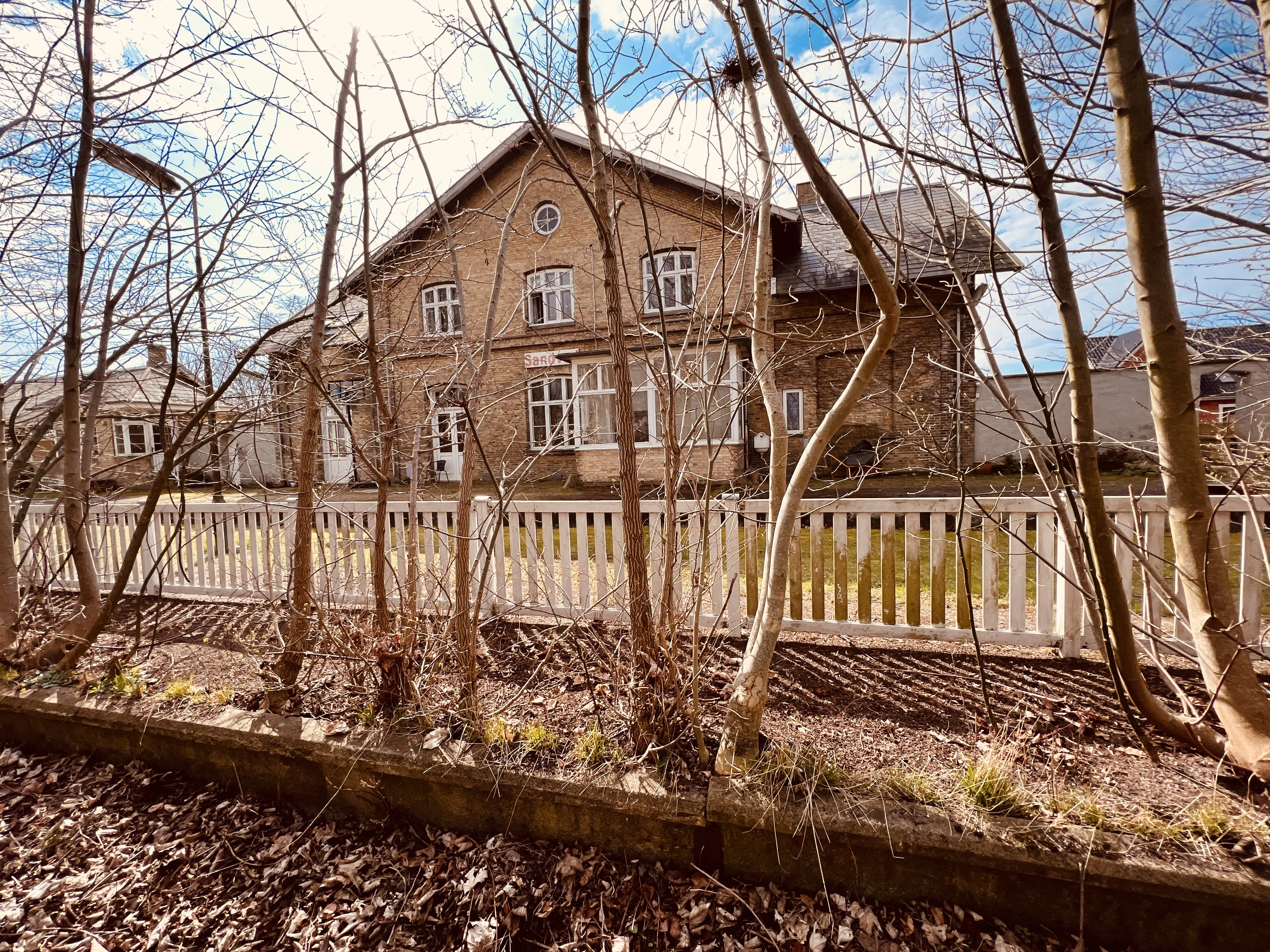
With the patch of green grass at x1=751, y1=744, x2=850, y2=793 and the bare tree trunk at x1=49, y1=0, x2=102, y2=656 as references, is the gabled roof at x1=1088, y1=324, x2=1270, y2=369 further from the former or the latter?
the bare tree trunk at x1=49, y1=0, x2=102, y2=656

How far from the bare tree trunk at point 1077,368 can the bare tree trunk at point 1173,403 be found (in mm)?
157

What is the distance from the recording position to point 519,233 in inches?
108

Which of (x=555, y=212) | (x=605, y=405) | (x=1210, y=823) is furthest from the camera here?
(x=605, y=405)

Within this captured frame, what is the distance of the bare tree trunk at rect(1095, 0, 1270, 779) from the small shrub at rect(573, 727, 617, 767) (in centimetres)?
189

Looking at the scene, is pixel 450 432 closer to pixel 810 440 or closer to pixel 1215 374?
pixel 810 440

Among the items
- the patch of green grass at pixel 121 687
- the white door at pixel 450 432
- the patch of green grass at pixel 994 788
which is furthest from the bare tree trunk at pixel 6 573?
the patch of green grass at pixel 994 788

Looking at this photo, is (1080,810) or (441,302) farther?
(441,302)

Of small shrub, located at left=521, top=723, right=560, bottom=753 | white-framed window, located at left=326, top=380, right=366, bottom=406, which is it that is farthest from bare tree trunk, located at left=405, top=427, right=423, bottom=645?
small shrub, located at left=521, top=723, right=560, bottom=753

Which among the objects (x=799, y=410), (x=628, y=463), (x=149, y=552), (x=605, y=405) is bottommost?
(x=149, y=552)

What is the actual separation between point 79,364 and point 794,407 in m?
11.8

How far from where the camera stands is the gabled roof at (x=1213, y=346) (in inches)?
100

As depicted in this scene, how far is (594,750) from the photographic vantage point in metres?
1.89

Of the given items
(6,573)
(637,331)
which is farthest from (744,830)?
(6,573)

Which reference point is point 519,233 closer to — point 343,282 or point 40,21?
point 343,282
